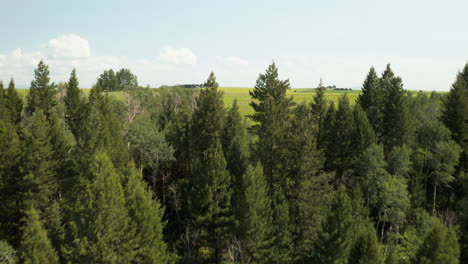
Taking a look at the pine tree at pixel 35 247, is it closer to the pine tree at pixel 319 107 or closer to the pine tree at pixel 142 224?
the pine tree at pixel 142 224

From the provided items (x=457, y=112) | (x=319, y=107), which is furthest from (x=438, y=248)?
(x=457, y=112)

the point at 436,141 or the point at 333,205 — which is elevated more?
the point at 436,141

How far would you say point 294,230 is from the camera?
32.8 metres

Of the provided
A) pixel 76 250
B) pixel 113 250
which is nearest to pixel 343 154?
pixel 113 250

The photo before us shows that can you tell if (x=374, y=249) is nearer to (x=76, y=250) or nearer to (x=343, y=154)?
(x=343, y=154)

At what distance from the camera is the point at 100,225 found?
89.7 ft

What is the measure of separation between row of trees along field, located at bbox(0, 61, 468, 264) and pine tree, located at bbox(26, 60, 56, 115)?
753 inches

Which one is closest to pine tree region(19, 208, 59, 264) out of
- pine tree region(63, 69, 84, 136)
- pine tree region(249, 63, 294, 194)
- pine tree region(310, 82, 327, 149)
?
pine tree region(249, 63, 294, 194)

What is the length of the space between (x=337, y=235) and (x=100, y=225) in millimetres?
21919

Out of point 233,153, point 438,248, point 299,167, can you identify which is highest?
point 233,153

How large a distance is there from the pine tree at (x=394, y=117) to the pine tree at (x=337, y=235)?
868 inches

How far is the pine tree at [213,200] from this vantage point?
111 feet

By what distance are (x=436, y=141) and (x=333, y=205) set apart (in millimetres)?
25775

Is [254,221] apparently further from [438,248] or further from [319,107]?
[319,107]
